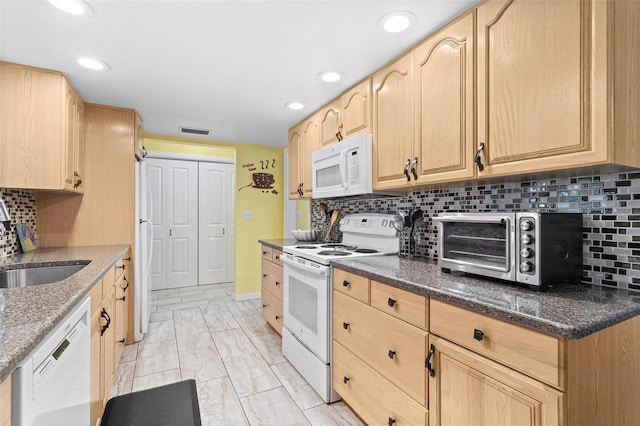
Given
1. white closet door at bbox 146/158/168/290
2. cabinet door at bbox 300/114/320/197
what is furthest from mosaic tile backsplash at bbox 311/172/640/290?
white closet door at bbox 146/158/168/290

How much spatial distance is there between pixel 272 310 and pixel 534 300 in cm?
238

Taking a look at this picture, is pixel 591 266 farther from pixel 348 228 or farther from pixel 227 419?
pixel 227 419

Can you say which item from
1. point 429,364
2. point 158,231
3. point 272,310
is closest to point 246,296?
point 272,310

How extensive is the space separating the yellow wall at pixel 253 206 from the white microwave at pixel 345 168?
179 centimetres

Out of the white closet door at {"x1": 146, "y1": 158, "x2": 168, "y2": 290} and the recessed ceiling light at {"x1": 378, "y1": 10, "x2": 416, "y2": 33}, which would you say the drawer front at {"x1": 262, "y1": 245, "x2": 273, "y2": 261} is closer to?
the recessed ceiling light at {"x1": 378, "y1": 10, "x2": 416, "y2": 33}

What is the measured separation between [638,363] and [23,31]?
3.08 metres

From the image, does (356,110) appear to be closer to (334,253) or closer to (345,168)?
(345,168)

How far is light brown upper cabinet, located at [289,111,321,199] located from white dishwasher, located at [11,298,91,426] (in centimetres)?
206

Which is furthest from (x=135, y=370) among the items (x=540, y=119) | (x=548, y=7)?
(x=548, y=7)

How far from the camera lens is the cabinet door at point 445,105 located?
1.46 meters

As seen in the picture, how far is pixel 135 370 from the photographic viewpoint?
2346 mm

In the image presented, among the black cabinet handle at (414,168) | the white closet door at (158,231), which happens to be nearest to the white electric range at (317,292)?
the black cabinet handle at (414,168)

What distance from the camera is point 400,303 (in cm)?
141

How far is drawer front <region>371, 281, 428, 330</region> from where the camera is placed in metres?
1.30
